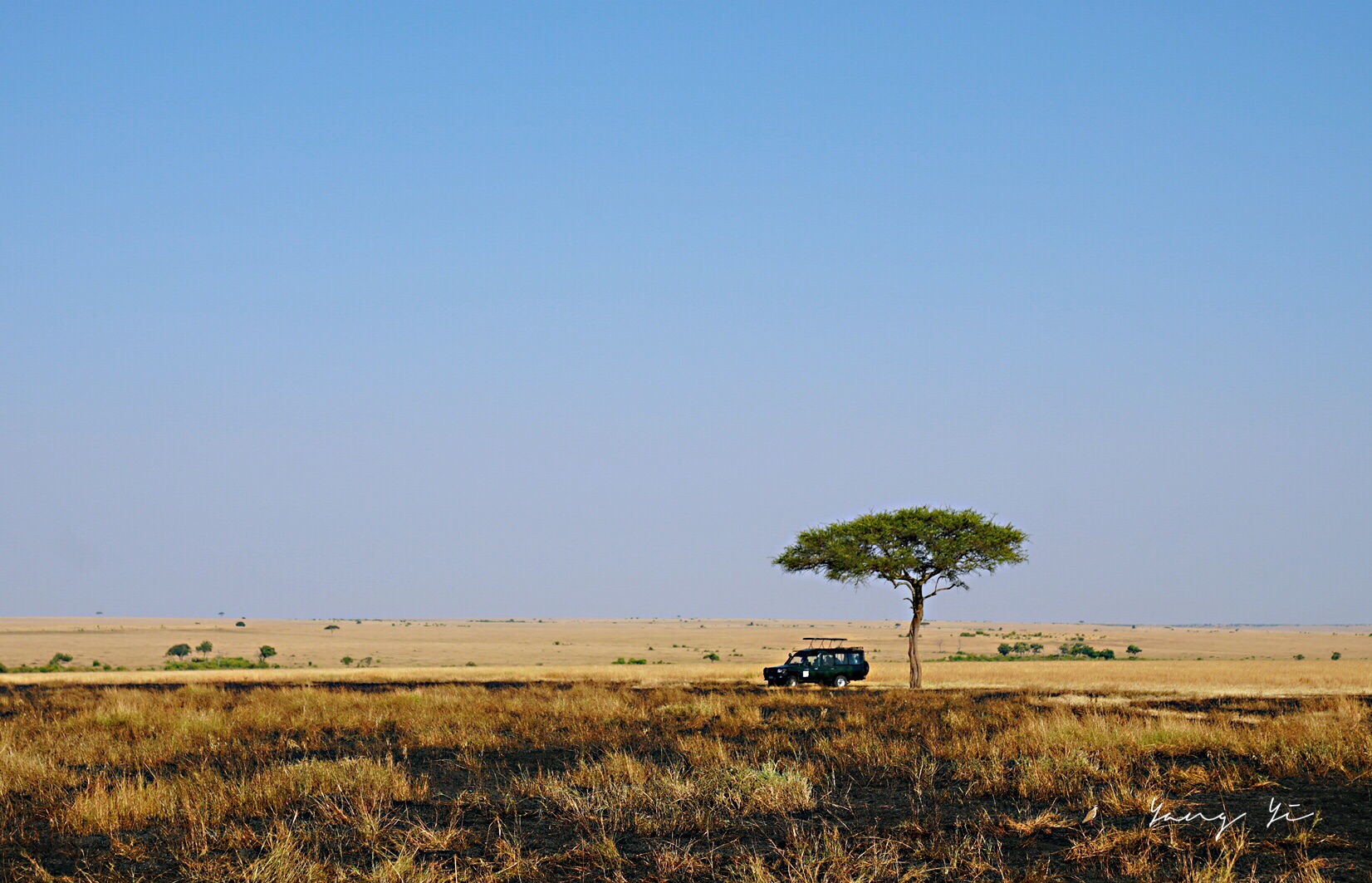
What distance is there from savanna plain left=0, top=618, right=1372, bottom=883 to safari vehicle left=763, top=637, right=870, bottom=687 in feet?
42.6

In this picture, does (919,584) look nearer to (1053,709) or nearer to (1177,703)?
(1177,703)

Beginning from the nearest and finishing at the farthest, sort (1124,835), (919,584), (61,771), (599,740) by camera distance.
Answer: (1124,835) < (61,771) < (599,740) < (919,584)

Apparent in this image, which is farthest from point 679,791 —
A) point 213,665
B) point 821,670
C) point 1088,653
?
point 1088,653

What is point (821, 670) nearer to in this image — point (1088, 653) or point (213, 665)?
point (213, 665)

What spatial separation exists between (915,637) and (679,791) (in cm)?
3361

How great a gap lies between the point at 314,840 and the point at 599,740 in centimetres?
1110

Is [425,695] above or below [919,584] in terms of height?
below

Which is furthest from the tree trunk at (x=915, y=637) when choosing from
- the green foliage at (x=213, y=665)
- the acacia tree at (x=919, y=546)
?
the green foliage at (x=213, y=665)

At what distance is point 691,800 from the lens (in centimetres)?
1358

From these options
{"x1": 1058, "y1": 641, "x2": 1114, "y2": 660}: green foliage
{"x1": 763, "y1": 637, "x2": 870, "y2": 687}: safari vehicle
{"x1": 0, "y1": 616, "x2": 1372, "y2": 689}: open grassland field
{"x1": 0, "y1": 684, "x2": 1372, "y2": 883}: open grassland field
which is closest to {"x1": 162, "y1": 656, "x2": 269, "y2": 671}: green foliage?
{"x1": 0, "y1": 616, "x2": 1372, "y2": 689}: open grassland field

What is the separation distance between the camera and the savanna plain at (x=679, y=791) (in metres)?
10.5

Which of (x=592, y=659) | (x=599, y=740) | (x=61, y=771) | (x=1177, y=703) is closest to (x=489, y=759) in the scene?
(x=599, y=740)

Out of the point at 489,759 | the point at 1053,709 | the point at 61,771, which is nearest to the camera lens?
the point at 61,771

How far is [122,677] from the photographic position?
2051 inches
